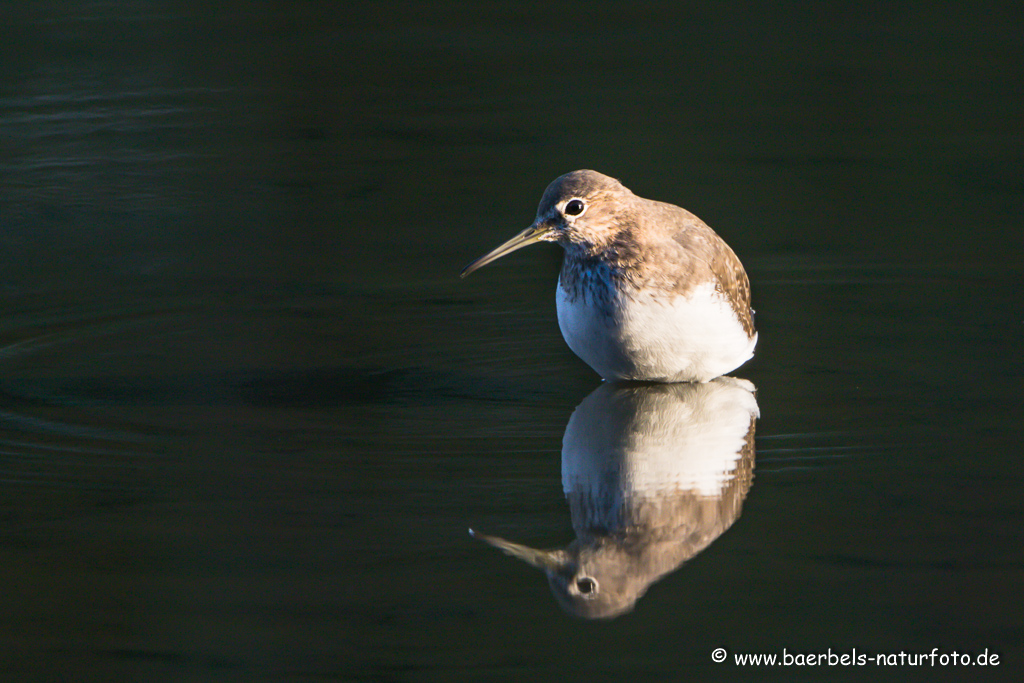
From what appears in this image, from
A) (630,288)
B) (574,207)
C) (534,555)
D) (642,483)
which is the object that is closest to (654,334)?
(630,288)

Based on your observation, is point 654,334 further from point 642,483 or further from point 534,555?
point 534,555

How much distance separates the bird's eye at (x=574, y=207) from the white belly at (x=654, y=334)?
530 millimetres

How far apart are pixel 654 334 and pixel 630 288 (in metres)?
0.32

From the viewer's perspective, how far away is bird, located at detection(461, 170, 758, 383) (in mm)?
8445

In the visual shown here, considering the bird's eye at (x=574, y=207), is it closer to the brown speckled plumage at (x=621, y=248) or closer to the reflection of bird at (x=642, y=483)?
the brown speckled plumage at (x=621, y=248)

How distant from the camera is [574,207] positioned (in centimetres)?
859

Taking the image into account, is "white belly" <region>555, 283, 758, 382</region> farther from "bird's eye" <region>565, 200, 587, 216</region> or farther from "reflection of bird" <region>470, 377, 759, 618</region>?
"bird's eye" <region>565, 200, 587, 216</region>

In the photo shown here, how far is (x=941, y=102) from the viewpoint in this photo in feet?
51.2

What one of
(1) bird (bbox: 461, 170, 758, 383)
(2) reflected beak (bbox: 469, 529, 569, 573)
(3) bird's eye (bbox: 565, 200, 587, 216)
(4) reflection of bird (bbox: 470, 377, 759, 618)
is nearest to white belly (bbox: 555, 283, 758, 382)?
(1) bird (bbox: 461, 170, 758, 383)

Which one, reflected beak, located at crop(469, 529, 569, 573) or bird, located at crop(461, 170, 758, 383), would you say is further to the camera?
bird, located at crop(461, 170, 758, 383)

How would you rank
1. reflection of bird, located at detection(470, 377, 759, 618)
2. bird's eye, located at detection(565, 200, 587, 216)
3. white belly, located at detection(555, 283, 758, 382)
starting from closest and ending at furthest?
reflection of bird, located at detection(470, 377, 759, 618) < white belly, located at detection(555, 283, 758, 382) < bird's eye, located at detection(565, 200, 587, 216)

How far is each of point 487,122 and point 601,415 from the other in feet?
25.8

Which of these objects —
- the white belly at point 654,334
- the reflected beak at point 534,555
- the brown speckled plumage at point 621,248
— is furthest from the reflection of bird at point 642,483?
the brown speckled plumage at point 621,248

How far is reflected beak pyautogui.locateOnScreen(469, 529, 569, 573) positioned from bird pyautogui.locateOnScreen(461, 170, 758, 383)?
2220 mm
